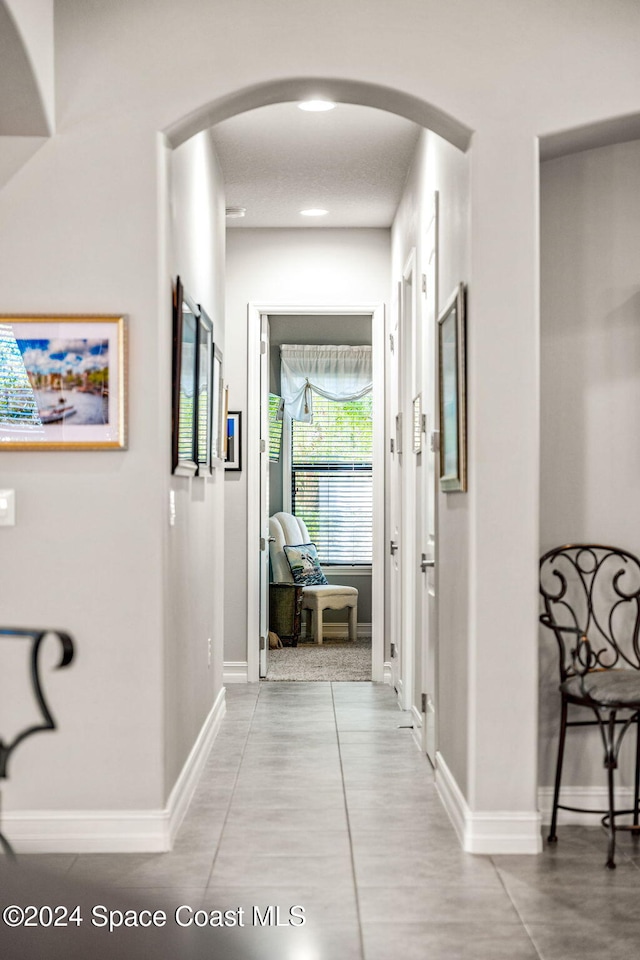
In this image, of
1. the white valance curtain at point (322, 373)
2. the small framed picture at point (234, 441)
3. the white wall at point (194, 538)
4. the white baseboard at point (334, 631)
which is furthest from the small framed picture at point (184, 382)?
the white valance curtain at point (322, 373)

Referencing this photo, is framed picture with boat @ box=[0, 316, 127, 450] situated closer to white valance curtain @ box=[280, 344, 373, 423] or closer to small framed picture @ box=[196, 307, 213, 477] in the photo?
small framed picture @ box=[196, 307, 213, 477]

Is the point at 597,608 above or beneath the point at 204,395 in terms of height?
beneath

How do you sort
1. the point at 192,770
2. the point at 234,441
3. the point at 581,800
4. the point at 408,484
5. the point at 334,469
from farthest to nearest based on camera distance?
1. the point at 334,469
2. the point at 234,441
3. the point at 408,484
4. the point at 192,770
5. the point at 581,800

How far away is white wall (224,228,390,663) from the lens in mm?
6680

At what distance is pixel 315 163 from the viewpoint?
5.45 metres

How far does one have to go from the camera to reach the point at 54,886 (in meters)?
0.95

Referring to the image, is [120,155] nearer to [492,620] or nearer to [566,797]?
[492,620]

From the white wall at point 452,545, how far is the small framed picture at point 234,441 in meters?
2.24

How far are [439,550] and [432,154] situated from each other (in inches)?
66.9

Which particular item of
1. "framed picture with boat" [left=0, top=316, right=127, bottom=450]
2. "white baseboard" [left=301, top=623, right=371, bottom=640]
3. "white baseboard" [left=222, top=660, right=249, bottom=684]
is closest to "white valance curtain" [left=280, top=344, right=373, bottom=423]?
"white baseboard" [left=301, top=623, right=371, bottom=640]

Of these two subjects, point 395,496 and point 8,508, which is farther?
point 395,496

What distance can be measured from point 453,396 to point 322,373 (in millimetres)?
5543

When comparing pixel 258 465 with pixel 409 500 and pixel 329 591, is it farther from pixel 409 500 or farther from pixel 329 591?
pixel 329 591

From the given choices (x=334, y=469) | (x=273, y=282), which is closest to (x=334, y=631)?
(x=334, y=469)
